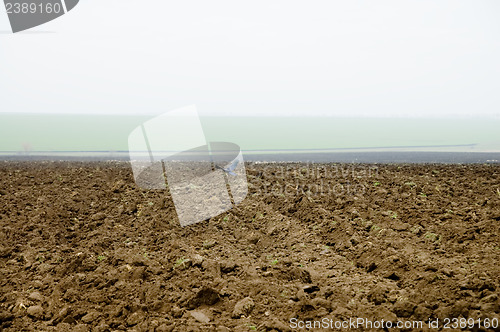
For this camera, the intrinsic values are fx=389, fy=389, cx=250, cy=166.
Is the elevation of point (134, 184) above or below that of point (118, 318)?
above

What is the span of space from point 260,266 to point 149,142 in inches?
104

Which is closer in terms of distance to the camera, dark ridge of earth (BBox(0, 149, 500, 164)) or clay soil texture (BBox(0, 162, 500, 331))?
clay soil texture (BBox(0, 162, 500, 331))

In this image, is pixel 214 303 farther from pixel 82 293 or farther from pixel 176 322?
pixel 82 293

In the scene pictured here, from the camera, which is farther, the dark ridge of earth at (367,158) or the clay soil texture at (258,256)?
the dark ridge of earth at (367,158)

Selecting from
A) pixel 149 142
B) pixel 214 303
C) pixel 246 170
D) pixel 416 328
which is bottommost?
pixel 416 328

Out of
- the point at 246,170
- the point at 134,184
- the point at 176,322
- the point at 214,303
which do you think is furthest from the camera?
the point at 246,170

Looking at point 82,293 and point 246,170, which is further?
point 246,170

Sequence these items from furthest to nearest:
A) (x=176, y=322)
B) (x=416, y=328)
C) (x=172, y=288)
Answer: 1. (x=172, y=288)
2. (x=176, y=322)
3. (x=416, y=328)

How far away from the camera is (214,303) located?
3.54 meters

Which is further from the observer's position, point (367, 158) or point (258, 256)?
point (367, 158)

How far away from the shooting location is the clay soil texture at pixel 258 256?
10.7 ft

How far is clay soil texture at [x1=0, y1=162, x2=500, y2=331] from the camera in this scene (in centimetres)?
326

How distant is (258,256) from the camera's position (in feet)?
15.1

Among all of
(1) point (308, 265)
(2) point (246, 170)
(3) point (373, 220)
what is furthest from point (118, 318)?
(2) point (246, 170)
